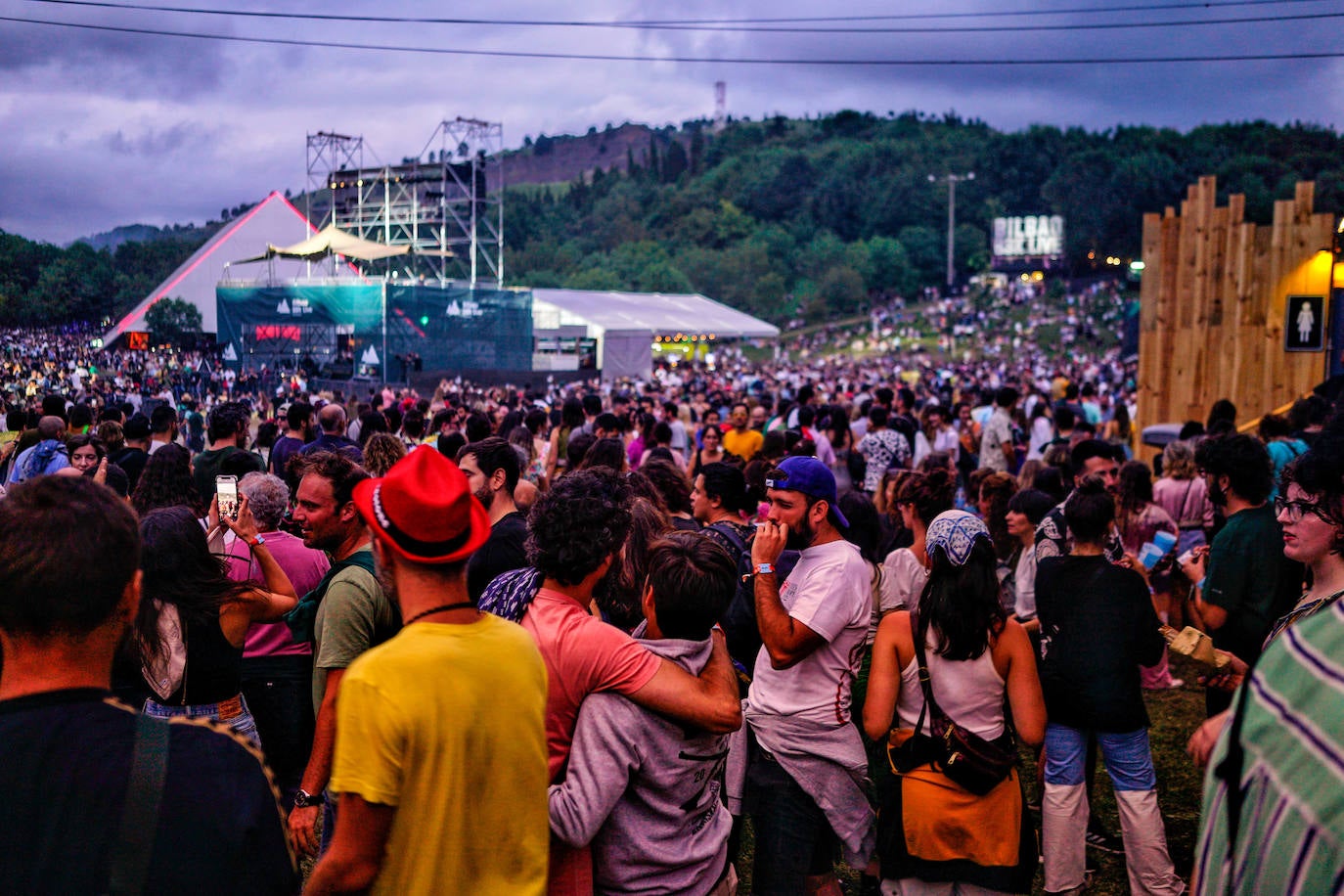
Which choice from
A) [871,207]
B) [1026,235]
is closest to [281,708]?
[1026,235]

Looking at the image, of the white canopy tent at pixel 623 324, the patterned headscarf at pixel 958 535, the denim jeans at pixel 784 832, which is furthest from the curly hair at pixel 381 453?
the white canopy tent at pixel 623 324

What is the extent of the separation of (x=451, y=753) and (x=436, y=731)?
54mm

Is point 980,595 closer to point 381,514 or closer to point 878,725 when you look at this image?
point 878,725

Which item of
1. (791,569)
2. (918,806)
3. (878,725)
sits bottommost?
(918,806)

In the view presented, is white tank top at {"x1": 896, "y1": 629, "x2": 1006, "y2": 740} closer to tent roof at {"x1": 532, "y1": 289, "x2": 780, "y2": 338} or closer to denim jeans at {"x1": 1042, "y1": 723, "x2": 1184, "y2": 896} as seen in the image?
denim jeans at {"x1": 1042, "y1": 723, "x2": 1184, "y2": 896}

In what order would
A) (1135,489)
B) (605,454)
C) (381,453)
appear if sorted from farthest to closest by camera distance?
(1135,489)
(605,454)
(381,453)

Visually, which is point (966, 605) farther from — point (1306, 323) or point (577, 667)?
point (1306, 323)

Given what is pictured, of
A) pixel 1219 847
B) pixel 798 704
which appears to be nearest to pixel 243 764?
pixel 1219 847

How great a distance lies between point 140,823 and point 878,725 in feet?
7.77

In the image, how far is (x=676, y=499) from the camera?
5.23m

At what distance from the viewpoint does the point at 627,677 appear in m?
2.46

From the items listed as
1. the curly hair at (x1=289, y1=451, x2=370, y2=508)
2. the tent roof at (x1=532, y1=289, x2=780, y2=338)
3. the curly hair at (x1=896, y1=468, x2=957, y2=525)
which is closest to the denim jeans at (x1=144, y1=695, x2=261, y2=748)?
the curly hair at (x1=289, y1=451, x2=370, y2=508)

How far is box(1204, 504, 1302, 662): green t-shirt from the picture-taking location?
422cm

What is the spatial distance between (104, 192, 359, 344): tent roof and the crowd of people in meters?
8.69
